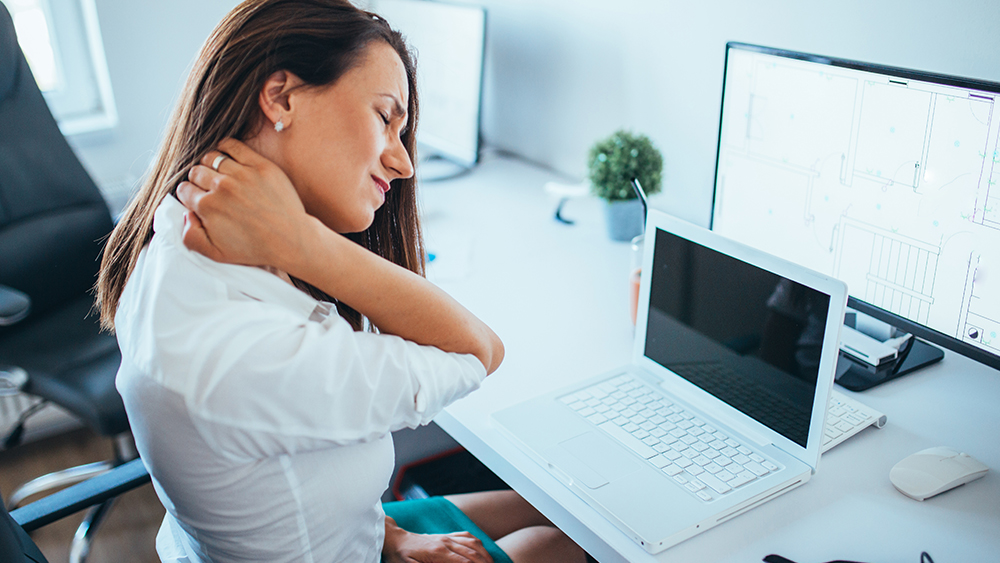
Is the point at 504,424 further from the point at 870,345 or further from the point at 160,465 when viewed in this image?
the point at 870,345

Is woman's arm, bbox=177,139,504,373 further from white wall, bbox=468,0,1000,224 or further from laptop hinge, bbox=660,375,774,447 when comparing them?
white wall, bbox=468,0,1000,224

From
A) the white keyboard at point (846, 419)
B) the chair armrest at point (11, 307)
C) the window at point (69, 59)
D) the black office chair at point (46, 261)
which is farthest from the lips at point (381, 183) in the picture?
the window at point (69, 59)

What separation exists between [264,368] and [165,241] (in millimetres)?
→ 171

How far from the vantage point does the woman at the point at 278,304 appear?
2.30 feet

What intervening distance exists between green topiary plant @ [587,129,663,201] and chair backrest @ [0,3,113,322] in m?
1.13

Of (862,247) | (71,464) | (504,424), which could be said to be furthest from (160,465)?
(71,464)

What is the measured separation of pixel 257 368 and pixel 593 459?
0.44 meters

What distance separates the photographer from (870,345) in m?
1.13

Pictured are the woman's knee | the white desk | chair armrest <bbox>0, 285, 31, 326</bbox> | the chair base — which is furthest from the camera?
the chair base

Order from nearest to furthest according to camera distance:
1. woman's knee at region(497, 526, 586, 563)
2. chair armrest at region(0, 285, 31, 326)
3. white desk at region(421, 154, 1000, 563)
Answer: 1. white desk at region(421, 154, 1000, 563)
2. woman's knee at region(497, 526, 586, 563)
3. chair armrest at region(0, 285, 31, 326)

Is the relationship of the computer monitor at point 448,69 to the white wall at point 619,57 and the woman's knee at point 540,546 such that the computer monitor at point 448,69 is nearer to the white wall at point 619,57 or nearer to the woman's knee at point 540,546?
the white wall at point 619,57

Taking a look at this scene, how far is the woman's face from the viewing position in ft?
2.54


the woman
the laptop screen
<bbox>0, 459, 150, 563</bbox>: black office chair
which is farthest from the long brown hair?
the laptop screen

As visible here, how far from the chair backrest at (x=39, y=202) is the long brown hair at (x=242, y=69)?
3.18 feet
